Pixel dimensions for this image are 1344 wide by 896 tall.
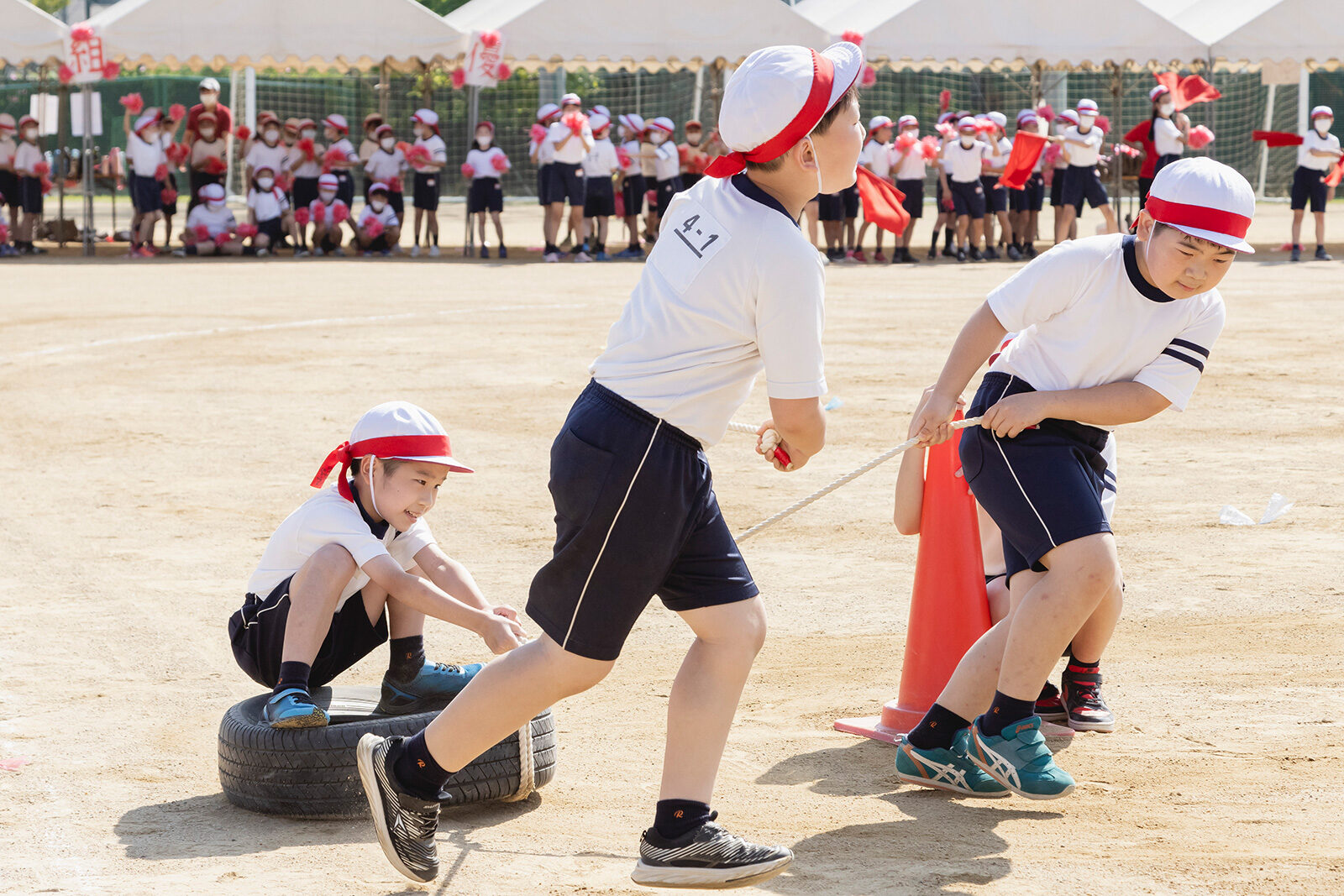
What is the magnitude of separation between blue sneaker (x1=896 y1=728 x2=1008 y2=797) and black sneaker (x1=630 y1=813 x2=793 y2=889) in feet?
2.55

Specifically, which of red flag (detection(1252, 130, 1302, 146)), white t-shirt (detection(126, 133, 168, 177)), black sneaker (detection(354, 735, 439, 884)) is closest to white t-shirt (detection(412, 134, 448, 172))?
white t-shirt (detection(126, 133, 168, 177))

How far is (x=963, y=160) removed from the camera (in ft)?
63.6

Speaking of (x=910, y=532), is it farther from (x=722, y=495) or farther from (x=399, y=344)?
(x=399, y=344)

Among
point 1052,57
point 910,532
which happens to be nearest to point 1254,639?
point 910,532

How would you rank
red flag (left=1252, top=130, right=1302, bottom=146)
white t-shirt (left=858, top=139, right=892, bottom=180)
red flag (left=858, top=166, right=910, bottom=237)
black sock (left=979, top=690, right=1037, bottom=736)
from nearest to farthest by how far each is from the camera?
black sock (left=979, top=690, right=1037, bottom=736)
red flag (left=858, top=166, right=910, bottom=237)
red flag (left=1252, top=130, right=1302, bottom=146)
white t-shirt (left=858, top=139, right=892, bottom=180)

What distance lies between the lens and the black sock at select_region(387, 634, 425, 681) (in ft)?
13.4

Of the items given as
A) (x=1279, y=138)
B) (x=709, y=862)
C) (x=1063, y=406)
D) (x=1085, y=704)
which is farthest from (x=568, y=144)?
(x=709, y=862)

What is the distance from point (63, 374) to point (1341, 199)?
33136 millimetres

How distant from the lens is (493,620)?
380 cm

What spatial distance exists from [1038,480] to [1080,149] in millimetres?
16440

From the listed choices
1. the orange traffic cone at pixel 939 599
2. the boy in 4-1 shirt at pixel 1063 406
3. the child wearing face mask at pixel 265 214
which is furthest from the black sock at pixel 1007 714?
the child wearing face mask at pixel 265 214

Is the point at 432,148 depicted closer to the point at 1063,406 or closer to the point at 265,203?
the point at 265,203

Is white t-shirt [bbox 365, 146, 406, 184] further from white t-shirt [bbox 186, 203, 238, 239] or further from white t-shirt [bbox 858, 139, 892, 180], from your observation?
white t-shirt [bbox 858, 139, 892, 180]

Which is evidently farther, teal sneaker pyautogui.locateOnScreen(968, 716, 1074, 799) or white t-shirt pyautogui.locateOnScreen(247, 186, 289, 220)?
white t-shirt pyautogui.locateOnScreen(247, 186, 289, 220)
